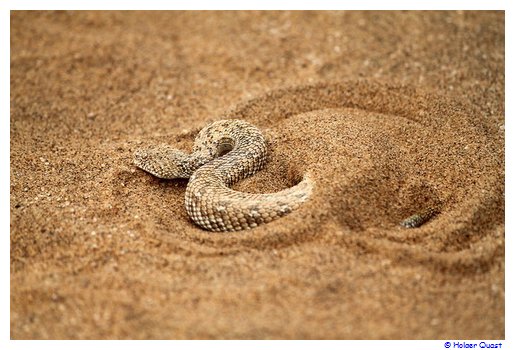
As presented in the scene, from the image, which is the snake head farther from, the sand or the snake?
the sand

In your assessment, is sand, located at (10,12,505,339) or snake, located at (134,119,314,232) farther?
snake, located at (134,119,314,232)

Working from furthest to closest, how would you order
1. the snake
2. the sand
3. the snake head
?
the snake head, the snake, the sand

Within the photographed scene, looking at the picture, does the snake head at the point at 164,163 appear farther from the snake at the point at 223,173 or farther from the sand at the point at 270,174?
the sand at the point at 270,174

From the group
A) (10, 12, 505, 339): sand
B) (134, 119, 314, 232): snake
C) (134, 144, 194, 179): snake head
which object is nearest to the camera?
(10, 12, 505, 339): sand

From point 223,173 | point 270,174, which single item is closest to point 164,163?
point 223,173

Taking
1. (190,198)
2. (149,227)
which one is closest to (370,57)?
(190,198)

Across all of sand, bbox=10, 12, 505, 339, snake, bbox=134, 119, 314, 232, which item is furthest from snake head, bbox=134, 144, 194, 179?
sand, bbox=10, 12, 505, 339

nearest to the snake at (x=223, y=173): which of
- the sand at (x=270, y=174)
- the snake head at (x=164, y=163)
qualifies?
the snake head at (x=164, y=163)

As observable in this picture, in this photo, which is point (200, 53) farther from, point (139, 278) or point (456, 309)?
point (456, 309)
